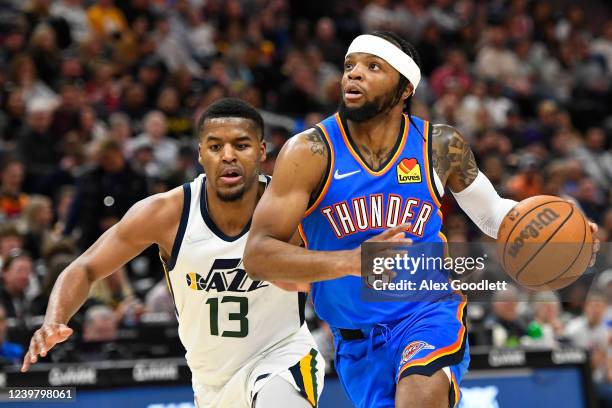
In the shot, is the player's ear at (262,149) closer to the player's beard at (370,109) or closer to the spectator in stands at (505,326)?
the player's beard at (370,109)

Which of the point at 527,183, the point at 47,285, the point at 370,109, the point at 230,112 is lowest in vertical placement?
the point at 370,109

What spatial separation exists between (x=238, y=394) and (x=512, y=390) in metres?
3.58

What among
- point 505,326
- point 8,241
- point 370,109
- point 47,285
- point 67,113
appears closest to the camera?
point 370,109

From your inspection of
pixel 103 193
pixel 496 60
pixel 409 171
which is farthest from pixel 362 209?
pixel 496 60

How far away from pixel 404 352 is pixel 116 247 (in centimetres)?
156

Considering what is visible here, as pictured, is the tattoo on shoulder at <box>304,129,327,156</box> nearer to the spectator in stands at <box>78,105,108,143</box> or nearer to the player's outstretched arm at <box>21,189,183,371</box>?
the player's outstretched arm at <box>21,189,183,371</box>

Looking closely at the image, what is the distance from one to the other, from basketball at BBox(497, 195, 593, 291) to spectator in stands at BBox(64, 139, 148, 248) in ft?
20.0

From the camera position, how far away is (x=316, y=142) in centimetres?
477

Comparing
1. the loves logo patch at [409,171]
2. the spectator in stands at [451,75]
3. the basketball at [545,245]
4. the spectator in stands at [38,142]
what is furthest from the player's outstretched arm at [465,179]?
the spectator in stands at [451,75]

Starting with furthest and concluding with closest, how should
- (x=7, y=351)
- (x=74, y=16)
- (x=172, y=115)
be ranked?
(x=74, y=16) < (x=172, y=115) < (x=7, y=351)

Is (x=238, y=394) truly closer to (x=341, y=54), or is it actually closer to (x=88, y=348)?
(x=88, y=348)

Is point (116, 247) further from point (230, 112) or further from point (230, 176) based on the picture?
point (230, 112)

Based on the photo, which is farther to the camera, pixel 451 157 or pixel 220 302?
pixel 220 302

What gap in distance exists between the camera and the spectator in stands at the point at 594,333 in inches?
372
